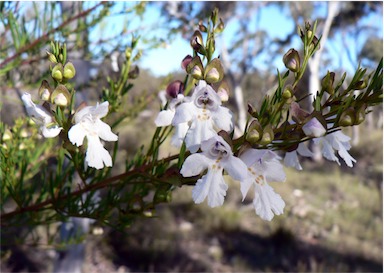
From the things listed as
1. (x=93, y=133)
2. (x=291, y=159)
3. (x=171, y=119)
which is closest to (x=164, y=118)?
(x=171, y=119)

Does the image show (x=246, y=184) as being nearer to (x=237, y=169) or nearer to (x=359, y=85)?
(x=237, y=169)

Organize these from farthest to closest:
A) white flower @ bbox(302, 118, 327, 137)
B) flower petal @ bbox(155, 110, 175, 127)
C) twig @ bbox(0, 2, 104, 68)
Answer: twig @ bbox(0, 2, 104, 68) < flower petal @ bbox(155, 110, 175, 127) < white flower @ bbox(302, 118, 327, 137)

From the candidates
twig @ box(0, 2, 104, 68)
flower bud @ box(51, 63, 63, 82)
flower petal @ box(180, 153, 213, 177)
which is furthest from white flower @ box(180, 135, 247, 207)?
twig @ box(0, 2, 104, 68)

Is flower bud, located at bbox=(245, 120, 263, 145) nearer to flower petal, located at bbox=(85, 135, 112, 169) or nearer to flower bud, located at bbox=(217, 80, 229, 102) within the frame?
flower bud, located at bbox=(217, 80, 229, 102)

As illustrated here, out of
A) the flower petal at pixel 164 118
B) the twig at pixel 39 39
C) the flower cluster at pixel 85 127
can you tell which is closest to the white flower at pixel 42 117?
the flower cluster at pixel 85 127

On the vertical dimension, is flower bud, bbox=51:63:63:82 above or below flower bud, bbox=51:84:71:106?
above
